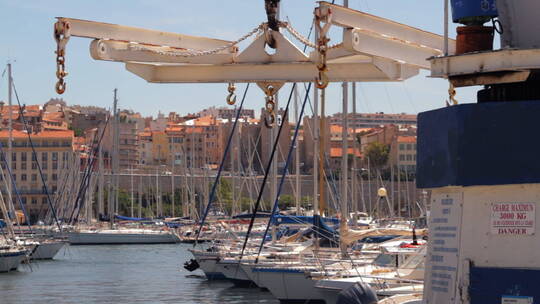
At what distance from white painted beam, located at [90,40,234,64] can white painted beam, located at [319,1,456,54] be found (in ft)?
7.73

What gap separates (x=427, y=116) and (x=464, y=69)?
603mm

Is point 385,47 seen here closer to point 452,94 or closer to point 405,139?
point 452,94

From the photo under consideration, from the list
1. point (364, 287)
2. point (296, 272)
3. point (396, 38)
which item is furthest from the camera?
point (296, 272)

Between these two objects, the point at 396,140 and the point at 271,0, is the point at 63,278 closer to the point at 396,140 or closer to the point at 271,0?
the point at 271,0

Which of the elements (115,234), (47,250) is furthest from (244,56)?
(115,234)

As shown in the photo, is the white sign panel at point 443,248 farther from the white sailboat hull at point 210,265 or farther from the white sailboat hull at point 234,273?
the white sailboat hull at point 210,265

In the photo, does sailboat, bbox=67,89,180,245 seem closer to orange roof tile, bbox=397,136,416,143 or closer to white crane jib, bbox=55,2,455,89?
white crane jib, bbox=55,2,455,89

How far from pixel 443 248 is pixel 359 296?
849cm

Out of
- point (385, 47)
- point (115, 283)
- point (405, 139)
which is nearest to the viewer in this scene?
point (385, 47)

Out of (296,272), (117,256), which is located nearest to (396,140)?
(117,256)

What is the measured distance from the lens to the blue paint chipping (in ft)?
30.8

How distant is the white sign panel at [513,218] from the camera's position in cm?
939

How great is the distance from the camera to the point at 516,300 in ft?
31.1

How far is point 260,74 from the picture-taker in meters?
13.8
